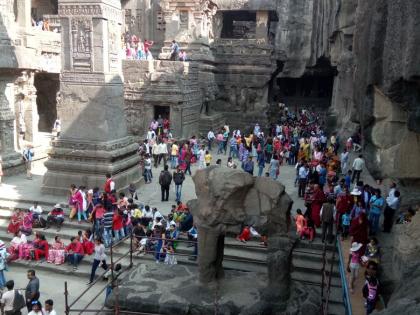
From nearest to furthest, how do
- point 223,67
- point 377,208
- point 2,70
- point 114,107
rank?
1. point 377,208
2. point 114,107
3. point 2,70
4. point 223,67

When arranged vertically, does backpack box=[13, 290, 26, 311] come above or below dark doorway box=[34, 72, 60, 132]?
below

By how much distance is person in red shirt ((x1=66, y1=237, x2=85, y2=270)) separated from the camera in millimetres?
9680

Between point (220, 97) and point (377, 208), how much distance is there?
57.2 feet

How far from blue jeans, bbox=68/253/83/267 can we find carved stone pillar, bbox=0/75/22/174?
6.19 m

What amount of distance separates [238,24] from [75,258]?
103 ft

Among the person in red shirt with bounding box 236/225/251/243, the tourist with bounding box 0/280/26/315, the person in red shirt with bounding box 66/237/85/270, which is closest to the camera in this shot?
the tourist with bounding box 0/280/26/315

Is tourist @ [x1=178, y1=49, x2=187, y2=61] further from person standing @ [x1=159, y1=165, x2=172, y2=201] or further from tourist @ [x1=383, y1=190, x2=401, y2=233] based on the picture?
tourist @ [x1=383, y1=190, x2=401, y2=233]

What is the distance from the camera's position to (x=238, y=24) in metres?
37.6

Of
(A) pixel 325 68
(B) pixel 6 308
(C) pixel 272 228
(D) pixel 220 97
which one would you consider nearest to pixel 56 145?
(B) pixel 6 308

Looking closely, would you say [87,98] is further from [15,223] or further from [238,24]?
[238,24]

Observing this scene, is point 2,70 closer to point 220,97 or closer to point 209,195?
point 209,195

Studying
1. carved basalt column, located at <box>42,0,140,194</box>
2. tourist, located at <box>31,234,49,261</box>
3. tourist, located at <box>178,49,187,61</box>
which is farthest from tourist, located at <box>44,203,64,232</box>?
tourist, located at <box>178,49,187,61</box>

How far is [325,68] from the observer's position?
37.0m

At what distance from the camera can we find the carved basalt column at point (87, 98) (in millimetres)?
12219
